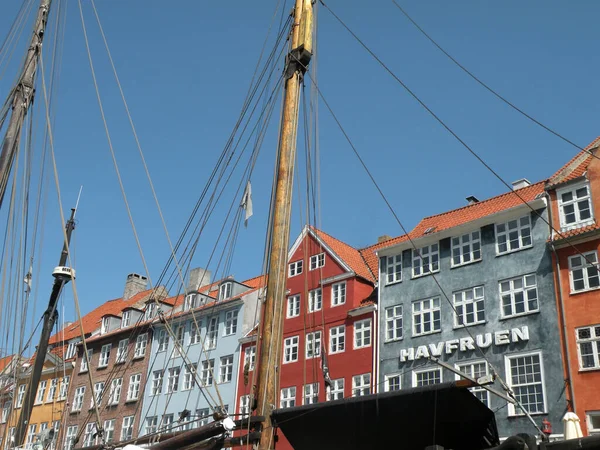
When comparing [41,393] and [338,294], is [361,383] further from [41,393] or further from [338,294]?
[41,393]

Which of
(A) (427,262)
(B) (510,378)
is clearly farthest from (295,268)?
(B) (510,378)

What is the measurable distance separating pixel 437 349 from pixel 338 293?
757 cm

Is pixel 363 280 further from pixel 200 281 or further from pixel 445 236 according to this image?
pixel 200 281

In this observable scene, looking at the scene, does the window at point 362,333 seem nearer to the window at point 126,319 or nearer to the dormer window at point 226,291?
the dormer window at point 226,291

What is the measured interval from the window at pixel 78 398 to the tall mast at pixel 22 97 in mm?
32540

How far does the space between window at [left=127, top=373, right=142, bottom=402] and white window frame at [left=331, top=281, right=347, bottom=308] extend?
15588mm

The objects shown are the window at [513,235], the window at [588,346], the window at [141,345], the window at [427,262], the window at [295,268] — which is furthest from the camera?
the window at [141,345]

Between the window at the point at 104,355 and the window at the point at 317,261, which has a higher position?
the window at the point at 317,261

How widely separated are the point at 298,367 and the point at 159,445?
2270 centimetres

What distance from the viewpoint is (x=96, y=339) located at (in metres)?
49.7

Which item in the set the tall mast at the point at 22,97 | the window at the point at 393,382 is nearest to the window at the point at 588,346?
the window at the point at 393,382

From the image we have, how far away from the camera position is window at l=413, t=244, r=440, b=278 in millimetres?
31953

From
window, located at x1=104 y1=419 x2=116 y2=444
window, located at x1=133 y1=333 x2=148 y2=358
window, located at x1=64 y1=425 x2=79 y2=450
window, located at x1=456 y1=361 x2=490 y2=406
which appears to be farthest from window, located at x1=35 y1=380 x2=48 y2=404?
window, located at x1=456 y1=361 x2=490 y2=406

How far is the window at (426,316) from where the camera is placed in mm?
30500
